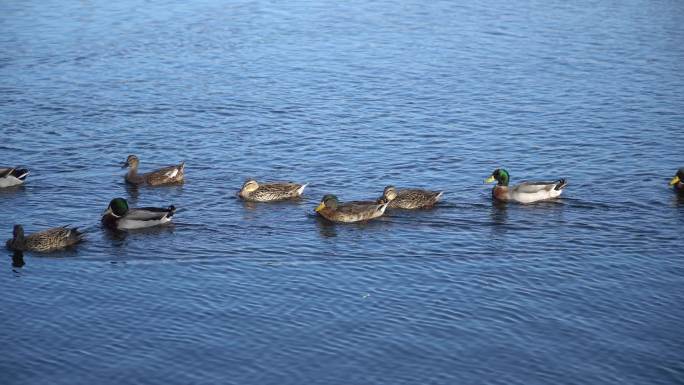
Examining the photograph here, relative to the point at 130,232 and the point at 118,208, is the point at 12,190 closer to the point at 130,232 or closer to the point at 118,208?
the point at 118,208

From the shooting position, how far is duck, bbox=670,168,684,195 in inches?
873

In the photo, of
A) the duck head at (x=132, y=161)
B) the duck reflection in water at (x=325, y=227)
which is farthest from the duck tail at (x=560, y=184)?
the duck head at (x=132, y=161)

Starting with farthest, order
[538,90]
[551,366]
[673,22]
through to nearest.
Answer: [673,22] < [538,90] < [551,366]

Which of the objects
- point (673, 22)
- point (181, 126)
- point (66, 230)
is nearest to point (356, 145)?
point (181, 126)

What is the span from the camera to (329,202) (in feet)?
67.5

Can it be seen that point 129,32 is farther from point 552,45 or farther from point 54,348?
point 54,348

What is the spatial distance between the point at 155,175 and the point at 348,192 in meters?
3.79

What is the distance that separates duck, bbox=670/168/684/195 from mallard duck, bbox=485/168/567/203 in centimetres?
229

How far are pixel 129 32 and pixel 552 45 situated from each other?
12756mm

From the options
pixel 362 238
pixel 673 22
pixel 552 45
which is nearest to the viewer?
pixel 362 238

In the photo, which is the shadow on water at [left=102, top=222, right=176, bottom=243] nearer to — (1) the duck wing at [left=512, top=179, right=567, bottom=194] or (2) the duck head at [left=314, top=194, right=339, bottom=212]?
(2) the duck head at [left=314, top=194, right=339, bottom=212]

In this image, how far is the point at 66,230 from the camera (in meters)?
19.0

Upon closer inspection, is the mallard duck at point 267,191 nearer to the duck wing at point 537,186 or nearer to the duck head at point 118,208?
the duck head at point 118,208

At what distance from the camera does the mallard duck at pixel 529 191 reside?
70.6 feet
